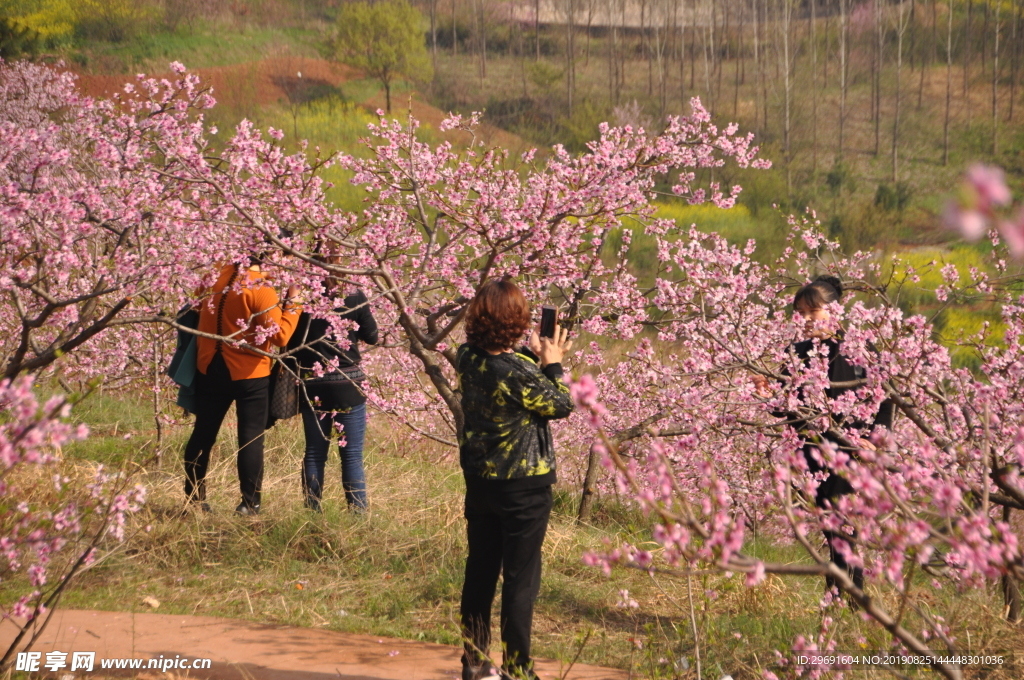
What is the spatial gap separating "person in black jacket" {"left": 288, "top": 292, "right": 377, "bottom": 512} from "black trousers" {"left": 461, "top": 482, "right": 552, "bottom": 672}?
1796mm

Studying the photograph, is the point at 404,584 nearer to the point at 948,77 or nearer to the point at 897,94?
the point at 948,77

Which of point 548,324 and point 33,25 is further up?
point 33,25

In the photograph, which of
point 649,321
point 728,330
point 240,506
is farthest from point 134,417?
point 728,330

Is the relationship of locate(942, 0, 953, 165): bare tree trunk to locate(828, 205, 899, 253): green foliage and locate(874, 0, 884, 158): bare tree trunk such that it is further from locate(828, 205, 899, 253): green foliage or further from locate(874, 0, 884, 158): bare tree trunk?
locate(828, 205, 899, 253): green foliage

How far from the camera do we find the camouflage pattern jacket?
9.52ft

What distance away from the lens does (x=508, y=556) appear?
9.78 ft

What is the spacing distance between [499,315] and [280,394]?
2.45 meters

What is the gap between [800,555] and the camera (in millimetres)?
6203

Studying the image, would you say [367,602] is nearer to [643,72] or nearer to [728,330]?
[728,330]

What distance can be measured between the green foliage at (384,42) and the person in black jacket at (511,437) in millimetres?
28874

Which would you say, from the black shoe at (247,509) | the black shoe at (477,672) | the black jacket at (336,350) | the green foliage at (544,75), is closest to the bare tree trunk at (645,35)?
the green foliage at (544,75)

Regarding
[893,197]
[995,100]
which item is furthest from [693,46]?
[893,197]

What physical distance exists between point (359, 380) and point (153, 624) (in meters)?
1.81

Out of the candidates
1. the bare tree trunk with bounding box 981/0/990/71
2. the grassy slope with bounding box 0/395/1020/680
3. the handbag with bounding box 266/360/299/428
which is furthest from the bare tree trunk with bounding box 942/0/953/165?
the handbag with bounding box 266/360/299/428
